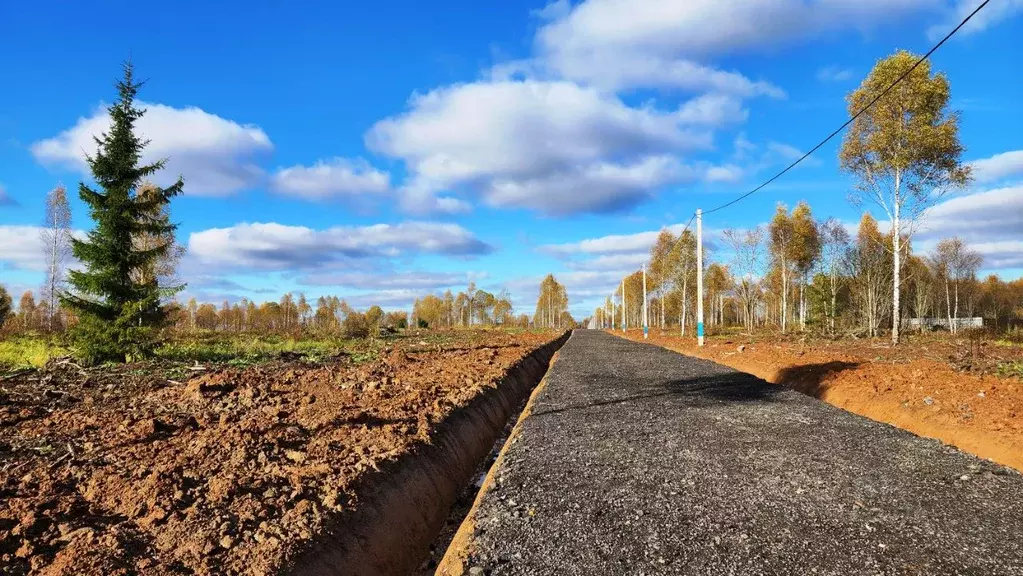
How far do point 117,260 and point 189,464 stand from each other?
42.8ft

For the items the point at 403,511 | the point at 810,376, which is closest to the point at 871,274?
the point at 810,376

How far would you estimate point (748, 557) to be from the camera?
3.63m

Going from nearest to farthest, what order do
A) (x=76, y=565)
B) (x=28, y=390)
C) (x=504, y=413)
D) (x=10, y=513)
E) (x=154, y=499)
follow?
(x=76, y=565) → (x=10, y=513) → (x=154, y=499) → (x=28, y=390) → (x=504, y=413)

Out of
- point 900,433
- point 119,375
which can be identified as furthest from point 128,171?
point 900,433

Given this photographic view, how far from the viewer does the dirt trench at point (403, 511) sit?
368cm

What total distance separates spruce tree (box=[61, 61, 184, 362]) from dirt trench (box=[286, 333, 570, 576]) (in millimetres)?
11661

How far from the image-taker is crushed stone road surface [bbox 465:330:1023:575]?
3637mm

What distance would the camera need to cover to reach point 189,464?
4.77 metres

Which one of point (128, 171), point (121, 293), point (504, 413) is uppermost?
point (128, 171)

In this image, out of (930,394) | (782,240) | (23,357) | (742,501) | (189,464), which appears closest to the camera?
(742,501)

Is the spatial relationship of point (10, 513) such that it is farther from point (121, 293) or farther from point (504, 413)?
point (121, 293)

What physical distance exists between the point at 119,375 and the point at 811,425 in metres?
12.5

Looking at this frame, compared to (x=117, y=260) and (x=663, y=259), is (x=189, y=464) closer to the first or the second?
(x=117, y=260)

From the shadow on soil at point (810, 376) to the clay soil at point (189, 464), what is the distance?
7.47 metres
